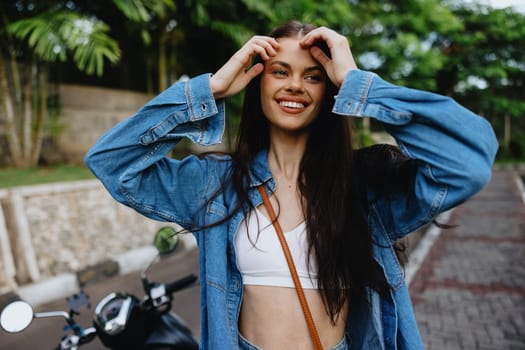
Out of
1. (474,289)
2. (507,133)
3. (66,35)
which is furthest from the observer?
(507,133)

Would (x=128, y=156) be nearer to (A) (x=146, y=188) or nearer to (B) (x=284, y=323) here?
(A) (x=146, y=188)

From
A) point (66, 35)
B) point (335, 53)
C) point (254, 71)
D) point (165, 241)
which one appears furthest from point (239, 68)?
point (66, 35)

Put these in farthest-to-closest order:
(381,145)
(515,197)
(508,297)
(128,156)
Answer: (515,197)
(508,297)
(381,145)
(128,156)

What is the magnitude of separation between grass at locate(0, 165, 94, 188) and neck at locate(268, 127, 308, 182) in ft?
14.8

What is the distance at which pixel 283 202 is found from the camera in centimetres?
138

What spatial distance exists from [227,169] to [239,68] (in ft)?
1.21

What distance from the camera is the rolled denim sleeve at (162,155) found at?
123 cm

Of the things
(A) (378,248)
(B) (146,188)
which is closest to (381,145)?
(A) (378,248)

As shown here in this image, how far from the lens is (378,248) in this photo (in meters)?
1.31

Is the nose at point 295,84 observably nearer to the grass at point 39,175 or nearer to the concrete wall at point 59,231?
the concrete wall at point 59,231

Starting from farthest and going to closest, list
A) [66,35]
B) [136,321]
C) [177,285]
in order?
1. [66,35]
2. [177,285]
3. [136,321]

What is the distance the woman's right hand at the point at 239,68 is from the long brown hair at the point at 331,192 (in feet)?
0.44

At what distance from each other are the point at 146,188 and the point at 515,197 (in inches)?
488

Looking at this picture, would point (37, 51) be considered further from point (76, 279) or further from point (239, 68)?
point (239, 68)
